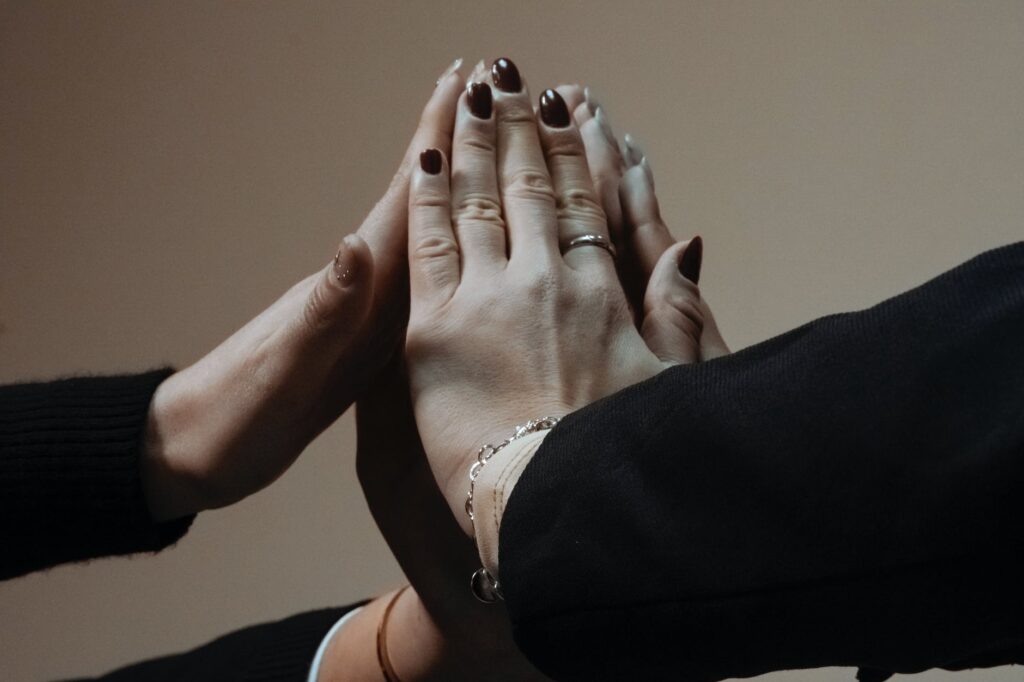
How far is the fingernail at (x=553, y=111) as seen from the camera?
67 centimetres

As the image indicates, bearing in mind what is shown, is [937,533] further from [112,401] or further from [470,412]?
[112,401]

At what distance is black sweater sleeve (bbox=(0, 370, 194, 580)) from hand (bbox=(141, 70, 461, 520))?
14mm

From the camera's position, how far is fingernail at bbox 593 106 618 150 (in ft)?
2.67

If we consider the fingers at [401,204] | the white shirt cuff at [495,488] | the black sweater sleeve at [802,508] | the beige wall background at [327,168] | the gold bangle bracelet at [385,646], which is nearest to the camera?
the black sweater sleeve at [802,508]

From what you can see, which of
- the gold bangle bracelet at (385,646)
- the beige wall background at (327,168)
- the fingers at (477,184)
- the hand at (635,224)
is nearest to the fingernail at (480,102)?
the fingers at (477,184)

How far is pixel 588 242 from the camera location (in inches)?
24.4

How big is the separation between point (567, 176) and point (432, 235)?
105 mm

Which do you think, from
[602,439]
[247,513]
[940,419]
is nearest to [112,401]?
[602,439]

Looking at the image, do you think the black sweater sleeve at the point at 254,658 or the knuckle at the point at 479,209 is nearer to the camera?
the knuckle at the point at 479,209

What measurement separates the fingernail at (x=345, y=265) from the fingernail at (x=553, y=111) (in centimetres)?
16

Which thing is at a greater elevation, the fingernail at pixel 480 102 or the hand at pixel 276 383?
the fingernail at pixel 480 102

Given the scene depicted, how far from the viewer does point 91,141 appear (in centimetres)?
134

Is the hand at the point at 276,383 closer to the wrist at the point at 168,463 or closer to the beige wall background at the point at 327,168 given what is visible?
the wrist at the point at 168,463

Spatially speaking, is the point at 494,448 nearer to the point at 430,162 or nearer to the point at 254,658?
the point at 430,162
